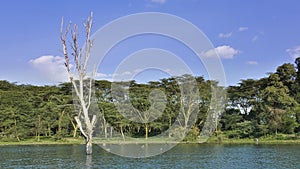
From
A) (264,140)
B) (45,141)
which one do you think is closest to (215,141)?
(264,140)

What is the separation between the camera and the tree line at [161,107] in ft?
111

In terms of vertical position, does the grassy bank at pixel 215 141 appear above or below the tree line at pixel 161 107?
below

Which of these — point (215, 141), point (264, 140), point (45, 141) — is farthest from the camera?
point (45, 141)

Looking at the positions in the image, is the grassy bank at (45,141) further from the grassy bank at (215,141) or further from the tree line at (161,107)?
the tree line at (161,107)

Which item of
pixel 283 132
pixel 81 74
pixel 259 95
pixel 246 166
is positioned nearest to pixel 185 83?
pixel 259 95

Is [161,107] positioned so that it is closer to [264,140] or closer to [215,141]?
[215,141]

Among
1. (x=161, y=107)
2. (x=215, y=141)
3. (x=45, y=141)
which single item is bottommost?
(x=215, y=141)

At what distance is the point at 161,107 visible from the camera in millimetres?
34844

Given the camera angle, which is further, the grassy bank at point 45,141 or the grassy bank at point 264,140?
the grassy bank at point 45,141

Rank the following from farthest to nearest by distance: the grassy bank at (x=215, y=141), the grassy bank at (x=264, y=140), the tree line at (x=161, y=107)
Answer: the tree line at (x=161, y=107)
the grassy bank at (x=215, y=141)
the grassy bank at (x=264, y=140)

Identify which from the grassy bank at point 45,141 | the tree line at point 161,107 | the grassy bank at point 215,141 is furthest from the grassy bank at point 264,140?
the grassy bank at point 45,141

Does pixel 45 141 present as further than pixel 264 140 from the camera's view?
Yes

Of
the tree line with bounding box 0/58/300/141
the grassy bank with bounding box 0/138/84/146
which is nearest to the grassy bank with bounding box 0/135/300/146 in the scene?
the grassy bank with bounding box 0/138/84/146

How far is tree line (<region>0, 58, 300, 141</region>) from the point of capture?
1327 inches
